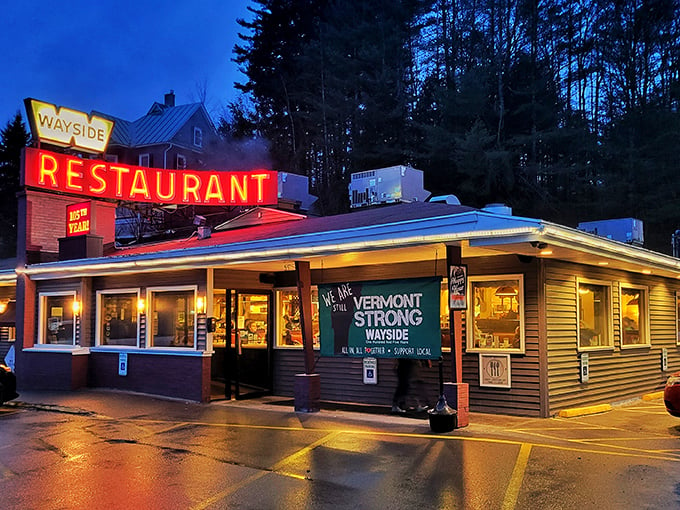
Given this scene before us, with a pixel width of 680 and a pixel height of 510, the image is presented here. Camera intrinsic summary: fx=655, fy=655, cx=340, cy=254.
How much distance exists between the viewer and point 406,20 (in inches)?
1259

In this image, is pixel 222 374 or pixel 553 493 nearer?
pixel 553 493

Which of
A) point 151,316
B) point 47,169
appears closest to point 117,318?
point 151,316

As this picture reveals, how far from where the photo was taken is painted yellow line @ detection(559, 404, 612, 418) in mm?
11188

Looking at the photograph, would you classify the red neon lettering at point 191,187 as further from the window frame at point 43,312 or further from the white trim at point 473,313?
the white trim at point 473,313

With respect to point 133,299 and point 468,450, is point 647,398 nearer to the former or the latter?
point 468,450

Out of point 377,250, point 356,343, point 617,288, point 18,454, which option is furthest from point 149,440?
point 617,288

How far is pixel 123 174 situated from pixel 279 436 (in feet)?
40.7

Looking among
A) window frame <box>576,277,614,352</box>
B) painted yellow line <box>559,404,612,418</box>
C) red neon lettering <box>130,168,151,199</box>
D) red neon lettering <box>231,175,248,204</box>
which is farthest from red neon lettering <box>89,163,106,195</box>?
painted yellow line <box>559,404,612,418</box>

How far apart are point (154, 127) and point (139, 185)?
26440 mm

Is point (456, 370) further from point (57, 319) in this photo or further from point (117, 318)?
point (57, 319)

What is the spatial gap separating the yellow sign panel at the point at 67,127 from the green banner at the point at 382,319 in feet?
36.7

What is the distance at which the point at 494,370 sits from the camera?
11453 mm

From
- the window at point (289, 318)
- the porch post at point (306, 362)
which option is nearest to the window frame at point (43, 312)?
the window at point (289, 318)

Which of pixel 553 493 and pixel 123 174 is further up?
pixel 123 174
